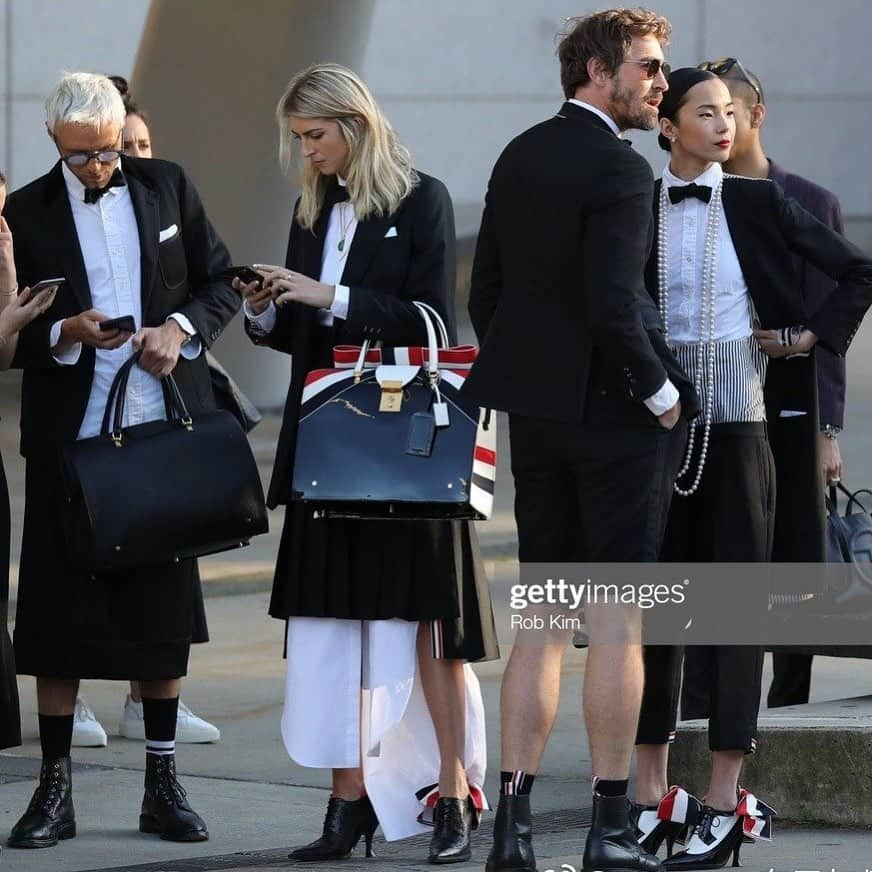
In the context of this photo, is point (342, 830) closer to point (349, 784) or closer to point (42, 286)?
point (349, 784)

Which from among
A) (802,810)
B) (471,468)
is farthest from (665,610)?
(802,810)

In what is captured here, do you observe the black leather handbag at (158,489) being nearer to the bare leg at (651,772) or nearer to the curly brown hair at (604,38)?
the bare leg at (651,772)

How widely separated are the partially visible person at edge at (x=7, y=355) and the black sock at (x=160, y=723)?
1.58 ft

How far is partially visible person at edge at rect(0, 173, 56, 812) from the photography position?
5008mm

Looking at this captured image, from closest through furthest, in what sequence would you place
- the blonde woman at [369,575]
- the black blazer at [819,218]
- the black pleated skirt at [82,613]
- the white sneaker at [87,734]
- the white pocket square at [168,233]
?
the blonde woman at [369,575] → the black pleated skirt at [82,613] → the white pocket square at [168,233] → the black blazer at [819,218] → the white sneaker at [87,734]

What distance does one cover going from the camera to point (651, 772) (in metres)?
5.16

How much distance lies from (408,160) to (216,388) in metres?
1.41

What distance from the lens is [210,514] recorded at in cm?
525

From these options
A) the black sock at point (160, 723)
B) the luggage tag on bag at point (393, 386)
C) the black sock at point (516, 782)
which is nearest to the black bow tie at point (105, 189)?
the luggage tag on bag at point (393, 386)

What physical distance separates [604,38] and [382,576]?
144 cm

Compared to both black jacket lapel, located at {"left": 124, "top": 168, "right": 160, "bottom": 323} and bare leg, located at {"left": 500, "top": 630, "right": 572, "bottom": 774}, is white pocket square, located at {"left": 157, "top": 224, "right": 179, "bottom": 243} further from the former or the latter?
bare leg, located at {"left": 500, "top": 630, "right": 572, "bottom": 774}

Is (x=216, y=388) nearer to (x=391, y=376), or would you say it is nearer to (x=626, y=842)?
(x=391, y=376)

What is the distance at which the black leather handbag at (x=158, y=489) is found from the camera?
5.14 metres

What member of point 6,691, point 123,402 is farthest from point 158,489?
point 6,691
